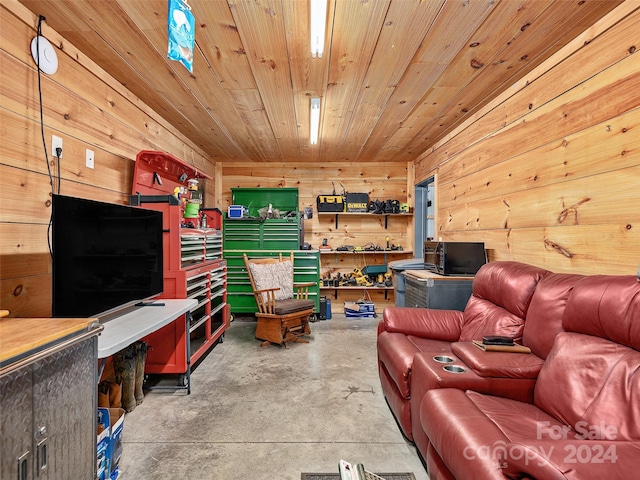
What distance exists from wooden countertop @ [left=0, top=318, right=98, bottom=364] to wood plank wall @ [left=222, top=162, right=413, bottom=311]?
4031 mm

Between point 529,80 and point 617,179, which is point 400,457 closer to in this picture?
point 617,179

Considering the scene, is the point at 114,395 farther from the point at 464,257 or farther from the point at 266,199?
the point at 266,199

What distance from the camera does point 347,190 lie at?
5141 mm

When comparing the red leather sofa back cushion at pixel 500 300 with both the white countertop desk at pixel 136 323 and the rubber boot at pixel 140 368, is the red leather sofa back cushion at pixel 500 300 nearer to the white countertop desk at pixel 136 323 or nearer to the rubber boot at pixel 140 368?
the white countertop desk at pixel 136 323

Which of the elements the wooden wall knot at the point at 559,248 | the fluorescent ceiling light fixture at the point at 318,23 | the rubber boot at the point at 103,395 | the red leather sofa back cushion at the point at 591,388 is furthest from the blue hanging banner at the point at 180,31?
the wooden wall knot at the point at 559,248

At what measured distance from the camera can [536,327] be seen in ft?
5.37

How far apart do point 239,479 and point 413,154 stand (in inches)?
174

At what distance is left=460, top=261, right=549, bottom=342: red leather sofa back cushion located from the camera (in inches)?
71.6

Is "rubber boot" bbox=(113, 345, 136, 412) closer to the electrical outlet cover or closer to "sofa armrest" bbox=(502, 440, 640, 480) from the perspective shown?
the electrical outlet cover

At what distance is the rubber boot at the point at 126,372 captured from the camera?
211cm

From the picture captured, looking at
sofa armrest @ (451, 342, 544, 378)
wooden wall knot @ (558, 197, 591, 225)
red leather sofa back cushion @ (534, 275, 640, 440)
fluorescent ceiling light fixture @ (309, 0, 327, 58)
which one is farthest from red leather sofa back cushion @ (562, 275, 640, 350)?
fluorescent ceiling light fixture @ (309, 0, 327, 58)

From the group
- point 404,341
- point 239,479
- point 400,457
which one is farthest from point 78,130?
point 400,457

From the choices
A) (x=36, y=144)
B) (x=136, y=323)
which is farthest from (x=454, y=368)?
(x=36, y=144)

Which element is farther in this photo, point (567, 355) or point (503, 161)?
point (503, 161)
